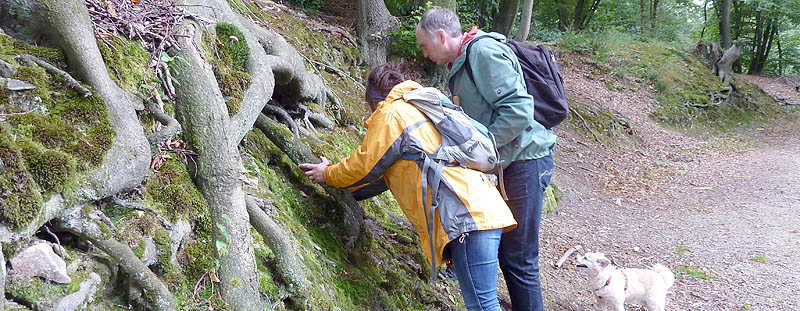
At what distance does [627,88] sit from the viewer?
48.6 feet

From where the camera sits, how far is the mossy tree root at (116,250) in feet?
6.49

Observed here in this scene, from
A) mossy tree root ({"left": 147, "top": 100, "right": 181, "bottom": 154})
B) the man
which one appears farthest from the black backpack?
mossy tree root ({"left": 147, "top": 100, "right": 181, "bottom": 154})

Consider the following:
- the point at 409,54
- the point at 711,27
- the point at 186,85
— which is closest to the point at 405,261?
the point at 186,85

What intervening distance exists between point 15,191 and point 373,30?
689 cm

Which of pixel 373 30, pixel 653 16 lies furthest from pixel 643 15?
pixel 373 30

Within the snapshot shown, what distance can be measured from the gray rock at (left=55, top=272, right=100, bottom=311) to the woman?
1390 millimetres

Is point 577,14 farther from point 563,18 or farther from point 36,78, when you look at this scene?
point 36,78

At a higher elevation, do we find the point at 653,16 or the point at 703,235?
the point at 653,16

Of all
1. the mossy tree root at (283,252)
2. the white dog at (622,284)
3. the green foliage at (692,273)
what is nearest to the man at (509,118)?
the white dog at (622,284)

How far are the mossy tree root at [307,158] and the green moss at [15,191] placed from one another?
6.29 feet

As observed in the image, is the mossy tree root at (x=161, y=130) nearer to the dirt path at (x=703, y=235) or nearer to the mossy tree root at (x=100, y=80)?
the mossy tree root at (x=100, y=80)

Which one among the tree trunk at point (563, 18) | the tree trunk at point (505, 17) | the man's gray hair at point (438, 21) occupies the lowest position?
the tree trunk at point (563, 18)

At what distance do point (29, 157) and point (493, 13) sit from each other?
37.9 feet

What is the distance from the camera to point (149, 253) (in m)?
2.21
